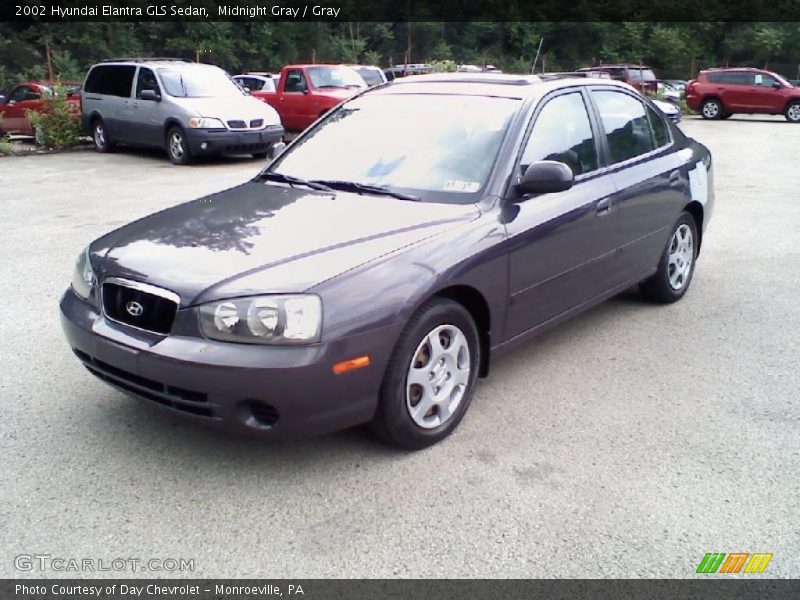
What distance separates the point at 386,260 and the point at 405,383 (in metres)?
0.54

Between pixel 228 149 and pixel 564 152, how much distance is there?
10.2m

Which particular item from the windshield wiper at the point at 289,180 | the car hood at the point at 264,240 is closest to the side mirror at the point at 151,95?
the windshield wiper at the point at 289,180

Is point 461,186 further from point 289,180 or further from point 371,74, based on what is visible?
point 371,74

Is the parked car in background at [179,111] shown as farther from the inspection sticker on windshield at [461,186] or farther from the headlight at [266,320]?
the headlight at [266,320]

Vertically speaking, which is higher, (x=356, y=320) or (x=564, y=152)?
(x=564, y=152)

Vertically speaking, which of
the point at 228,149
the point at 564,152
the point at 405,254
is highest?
the point at 564,152

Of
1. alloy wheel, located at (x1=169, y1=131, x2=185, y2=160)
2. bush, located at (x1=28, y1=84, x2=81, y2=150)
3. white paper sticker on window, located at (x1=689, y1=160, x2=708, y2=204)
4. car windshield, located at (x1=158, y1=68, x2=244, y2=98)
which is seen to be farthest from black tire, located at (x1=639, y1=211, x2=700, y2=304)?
bush, located at (x1=28, y1=84, x2=81, y2=150)

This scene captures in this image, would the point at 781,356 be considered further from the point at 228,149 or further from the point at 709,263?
the point at 228,149

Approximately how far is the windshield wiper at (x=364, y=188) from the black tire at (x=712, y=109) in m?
25.1

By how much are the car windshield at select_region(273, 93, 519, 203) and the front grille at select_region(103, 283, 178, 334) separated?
137 cm

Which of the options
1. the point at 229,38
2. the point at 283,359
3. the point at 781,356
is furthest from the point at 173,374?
the point at 229,38

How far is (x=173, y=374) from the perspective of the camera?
9.70ft

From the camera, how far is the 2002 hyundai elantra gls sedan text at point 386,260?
9.69 ft

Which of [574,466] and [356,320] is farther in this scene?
[574,466]
